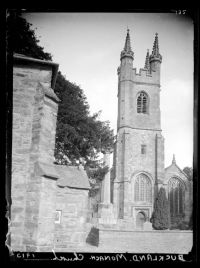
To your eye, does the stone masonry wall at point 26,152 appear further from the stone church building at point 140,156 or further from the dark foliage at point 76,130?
the stone church building at point 140,156

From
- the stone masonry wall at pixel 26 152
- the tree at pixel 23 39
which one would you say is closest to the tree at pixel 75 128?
the tree at pixel 23 39

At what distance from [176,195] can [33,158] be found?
31.6m

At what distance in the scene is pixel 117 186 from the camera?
114ft

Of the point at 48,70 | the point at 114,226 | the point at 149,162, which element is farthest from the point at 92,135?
the point at 149,162

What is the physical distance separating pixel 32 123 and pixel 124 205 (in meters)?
26.2

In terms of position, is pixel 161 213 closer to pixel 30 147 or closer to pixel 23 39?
pixel 30 147

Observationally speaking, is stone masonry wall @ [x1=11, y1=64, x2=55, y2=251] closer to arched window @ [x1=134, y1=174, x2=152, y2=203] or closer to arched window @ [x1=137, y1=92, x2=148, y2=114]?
arched window @ [x1=134, y1=174, x2=152, y2=203]

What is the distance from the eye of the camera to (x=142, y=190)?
34.7m

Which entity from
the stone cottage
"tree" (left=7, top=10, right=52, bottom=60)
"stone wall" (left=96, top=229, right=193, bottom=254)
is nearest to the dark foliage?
"tree" (left=7, top=10, right=52, bottom=60)

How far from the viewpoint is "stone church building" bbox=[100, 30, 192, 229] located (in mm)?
34000

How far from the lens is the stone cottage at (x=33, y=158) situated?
26.3 feet

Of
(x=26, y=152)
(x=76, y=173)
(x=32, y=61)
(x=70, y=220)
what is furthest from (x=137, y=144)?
(x=26, y=152)
